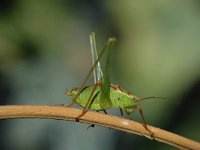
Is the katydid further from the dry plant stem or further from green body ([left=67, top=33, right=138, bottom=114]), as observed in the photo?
the dry plant stem

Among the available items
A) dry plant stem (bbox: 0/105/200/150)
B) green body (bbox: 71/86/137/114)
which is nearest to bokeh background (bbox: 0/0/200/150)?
green body (bbox: 71/86/137/114)

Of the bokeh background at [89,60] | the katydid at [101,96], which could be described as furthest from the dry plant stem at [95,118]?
the bokeh background at [89,60]

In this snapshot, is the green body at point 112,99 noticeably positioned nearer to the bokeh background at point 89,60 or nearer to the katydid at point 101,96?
the katydid at point 101,96

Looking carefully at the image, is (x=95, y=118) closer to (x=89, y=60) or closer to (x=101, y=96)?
(x=101, y=96)

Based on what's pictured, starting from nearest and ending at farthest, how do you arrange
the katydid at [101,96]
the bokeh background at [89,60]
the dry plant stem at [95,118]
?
the dry plant stem at [95,118]
the katydid at [101,96]
the bokeh background at [89,60]

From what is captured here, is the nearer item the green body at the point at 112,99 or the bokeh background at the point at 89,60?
the green body at the point at 112,99

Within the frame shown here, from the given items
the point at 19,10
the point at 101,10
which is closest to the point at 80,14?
the point at 101,10

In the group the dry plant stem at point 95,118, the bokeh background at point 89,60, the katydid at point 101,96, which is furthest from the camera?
the bokeh background at point 89,60

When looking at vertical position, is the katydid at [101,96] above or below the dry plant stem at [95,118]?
below
